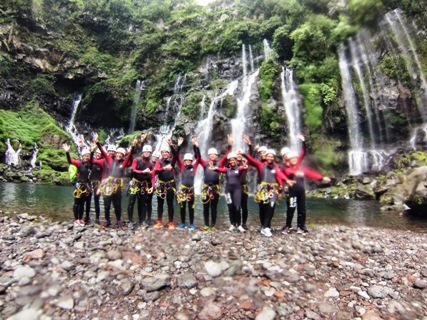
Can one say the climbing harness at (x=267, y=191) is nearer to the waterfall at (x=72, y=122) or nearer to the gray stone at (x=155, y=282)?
the gray stone at (x=155, y=282)

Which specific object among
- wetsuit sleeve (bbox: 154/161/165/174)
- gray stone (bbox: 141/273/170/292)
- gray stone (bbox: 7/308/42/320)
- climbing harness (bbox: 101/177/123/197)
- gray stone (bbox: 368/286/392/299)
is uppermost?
wetsuit sleeve (bbox: 154/161/165/174)

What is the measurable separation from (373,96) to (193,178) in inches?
979

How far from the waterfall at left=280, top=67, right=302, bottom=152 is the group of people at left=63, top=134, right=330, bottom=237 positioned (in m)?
19.1

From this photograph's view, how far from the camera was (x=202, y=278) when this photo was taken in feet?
14.7

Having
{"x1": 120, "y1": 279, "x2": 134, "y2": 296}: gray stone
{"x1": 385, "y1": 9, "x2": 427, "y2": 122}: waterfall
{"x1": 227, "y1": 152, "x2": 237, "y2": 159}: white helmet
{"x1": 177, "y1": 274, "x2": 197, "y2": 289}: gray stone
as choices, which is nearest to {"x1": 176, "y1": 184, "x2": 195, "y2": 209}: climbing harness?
{"x1": 227, "y1": 152, "x2": 237, "y2": 159}: white helmet

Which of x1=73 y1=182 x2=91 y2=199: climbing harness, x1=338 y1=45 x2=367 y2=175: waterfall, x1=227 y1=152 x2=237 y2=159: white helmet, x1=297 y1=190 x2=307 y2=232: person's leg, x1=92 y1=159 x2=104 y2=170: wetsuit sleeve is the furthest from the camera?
x1=338 y1=45 x2=367 y2=175: waterfall

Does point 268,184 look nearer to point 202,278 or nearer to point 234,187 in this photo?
point 234,187

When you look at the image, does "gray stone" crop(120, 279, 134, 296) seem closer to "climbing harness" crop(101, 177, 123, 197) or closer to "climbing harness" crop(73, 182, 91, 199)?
"climbing harness" crop(101, 177, 123, 197)

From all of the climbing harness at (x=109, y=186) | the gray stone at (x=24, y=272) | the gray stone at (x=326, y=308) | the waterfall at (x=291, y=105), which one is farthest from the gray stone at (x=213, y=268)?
the waterfall at (x=291, y=105)

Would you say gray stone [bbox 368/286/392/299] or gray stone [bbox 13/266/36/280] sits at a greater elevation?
gray stone [bbox 13/266/36/280]

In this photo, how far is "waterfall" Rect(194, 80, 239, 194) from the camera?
85.5ft

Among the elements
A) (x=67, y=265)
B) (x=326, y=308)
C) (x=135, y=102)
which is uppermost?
(x=135, y=102)

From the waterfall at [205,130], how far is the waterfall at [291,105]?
16.8 feet

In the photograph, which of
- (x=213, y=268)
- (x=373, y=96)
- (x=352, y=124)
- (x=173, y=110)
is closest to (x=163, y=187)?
(x=213, y=268)
